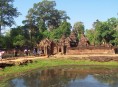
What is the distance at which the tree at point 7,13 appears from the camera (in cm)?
7012

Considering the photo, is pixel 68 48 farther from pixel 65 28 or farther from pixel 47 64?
pixel 65 28

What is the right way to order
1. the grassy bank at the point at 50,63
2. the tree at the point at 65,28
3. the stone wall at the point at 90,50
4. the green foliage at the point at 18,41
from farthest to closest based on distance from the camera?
the tree at the point at 65,28
the green foliage at the point at 18,41
the stone wall at the point at 90,50
the grassy bank at the point at 50,63

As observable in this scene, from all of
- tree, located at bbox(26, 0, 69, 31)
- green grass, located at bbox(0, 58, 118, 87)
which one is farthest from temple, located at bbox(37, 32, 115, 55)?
tree, located at bbox(26, 0, 69, 31)

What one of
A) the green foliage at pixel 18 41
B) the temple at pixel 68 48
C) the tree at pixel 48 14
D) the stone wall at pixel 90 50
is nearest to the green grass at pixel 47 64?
the stone wall at pixel 90 50

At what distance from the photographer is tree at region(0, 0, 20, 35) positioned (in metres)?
70.1

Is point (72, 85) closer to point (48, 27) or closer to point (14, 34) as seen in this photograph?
point (14, 34)

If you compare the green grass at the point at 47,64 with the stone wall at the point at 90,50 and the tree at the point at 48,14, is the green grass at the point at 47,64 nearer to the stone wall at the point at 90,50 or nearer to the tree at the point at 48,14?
the stone wall at the point at 90,50

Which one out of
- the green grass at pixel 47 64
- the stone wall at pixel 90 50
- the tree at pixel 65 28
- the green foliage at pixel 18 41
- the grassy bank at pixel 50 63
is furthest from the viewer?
the tree at pixel 65 28

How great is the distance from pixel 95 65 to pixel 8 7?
34304 millimetres

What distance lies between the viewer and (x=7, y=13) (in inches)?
2827

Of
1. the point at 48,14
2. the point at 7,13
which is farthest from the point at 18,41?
the point at 48,14

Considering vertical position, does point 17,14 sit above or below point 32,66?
above

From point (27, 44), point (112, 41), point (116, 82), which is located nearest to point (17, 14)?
point (27, 44)

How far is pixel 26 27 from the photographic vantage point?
83000 millimetres
